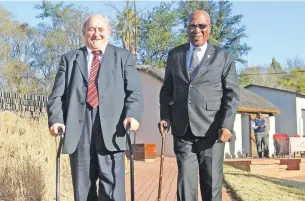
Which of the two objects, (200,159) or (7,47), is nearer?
(200,159)

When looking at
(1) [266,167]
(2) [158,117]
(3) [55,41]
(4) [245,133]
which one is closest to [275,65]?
(3) [55,41]

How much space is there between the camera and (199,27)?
453cm

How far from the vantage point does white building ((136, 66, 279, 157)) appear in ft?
67.2

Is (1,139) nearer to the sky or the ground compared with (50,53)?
nearer to the ground

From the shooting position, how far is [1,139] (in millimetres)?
7852

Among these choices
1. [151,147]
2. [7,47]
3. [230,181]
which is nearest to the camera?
[230,181]

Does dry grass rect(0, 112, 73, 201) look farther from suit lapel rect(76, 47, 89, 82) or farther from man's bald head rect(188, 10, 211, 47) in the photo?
man's bald head rect(188, 10, 211, 47)

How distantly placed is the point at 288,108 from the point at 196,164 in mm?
29468

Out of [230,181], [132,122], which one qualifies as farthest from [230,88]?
[230,181]

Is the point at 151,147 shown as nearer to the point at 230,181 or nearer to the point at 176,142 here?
the point at 230,181

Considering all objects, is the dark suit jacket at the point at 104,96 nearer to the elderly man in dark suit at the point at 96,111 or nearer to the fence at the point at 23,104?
the elderly man in dark suit at the point at 96,111

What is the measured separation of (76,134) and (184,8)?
151 feet

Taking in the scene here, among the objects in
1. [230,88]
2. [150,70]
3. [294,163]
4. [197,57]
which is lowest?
[294,163]

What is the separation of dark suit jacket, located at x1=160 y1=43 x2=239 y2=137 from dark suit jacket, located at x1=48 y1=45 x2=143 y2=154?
46 centimetres
